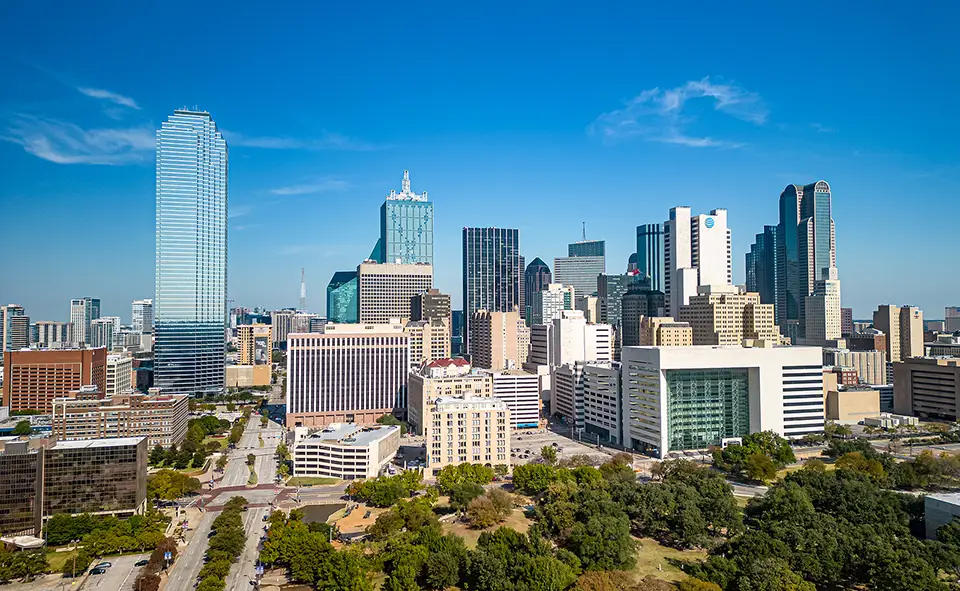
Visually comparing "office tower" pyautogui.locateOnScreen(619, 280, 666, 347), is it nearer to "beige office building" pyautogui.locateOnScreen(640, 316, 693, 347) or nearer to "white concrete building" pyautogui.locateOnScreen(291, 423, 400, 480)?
"beige office building" pyautogui.locateOnScreen(640, 316, 693, 347)

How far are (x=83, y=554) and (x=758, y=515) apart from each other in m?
44.0

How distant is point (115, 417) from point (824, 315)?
151895 mm

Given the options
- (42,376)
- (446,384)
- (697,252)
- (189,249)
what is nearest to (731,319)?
(697,252)

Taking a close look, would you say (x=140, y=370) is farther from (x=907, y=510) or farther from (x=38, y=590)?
(x=907, y=510)

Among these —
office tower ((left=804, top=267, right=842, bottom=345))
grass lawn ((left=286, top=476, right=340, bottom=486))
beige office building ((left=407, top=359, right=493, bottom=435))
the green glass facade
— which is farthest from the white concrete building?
office tower ((left=804, top=267, right=842, bottom=345))

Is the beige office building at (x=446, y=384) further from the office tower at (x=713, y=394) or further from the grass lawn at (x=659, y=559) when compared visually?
the grass lawn at (x=659, y=559)

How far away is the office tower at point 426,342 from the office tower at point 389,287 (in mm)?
45337

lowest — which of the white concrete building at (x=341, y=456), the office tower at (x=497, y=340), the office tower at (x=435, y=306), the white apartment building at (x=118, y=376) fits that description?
the white concrete building at (x=341, y=456)

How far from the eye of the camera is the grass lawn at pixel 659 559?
37.4 m

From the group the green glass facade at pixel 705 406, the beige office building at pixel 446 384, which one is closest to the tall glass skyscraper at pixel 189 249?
the beige office building at pixel 446 384

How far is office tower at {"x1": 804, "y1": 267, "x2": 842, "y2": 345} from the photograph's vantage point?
521 ft

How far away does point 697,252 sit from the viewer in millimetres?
119500

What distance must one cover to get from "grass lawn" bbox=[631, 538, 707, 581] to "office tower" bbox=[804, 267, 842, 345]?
438 ft

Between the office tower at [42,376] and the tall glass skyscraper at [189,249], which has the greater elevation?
the tall glass skyscraper at [189,249]
